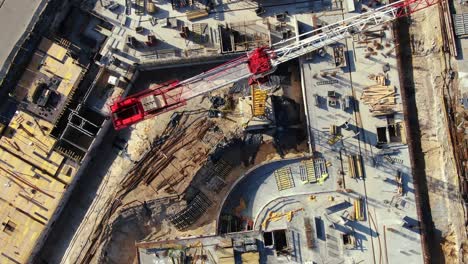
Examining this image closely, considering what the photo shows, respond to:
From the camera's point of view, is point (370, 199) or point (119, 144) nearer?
point (370, 199)

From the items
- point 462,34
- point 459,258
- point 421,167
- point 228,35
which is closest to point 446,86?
point 462,34

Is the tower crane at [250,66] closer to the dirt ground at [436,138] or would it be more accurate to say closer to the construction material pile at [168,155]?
the dirt ground at [436,138]

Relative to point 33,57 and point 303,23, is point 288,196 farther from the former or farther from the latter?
point 33,57

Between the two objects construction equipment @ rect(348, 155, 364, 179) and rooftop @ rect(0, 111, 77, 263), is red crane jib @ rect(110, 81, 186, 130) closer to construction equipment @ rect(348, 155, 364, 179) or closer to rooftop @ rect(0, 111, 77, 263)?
rooftop @ rect(0, 111, 77, 263)

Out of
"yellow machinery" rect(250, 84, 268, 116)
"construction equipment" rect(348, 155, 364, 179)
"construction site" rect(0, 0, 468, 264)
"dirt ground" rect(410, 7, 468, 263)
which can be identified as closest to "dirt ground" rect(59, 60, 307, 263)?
"construction site" rect(0, 0, 468, 264)

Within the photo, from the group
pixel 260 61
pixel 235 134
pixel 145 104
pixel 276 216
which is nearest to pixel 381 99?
pixel 260 61

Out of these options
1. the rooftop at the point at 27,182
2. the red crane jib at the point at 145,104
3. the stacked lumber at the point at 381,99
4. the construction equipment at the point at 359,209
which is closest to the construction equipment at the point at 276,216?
the construction equipment at the point at 359,209
